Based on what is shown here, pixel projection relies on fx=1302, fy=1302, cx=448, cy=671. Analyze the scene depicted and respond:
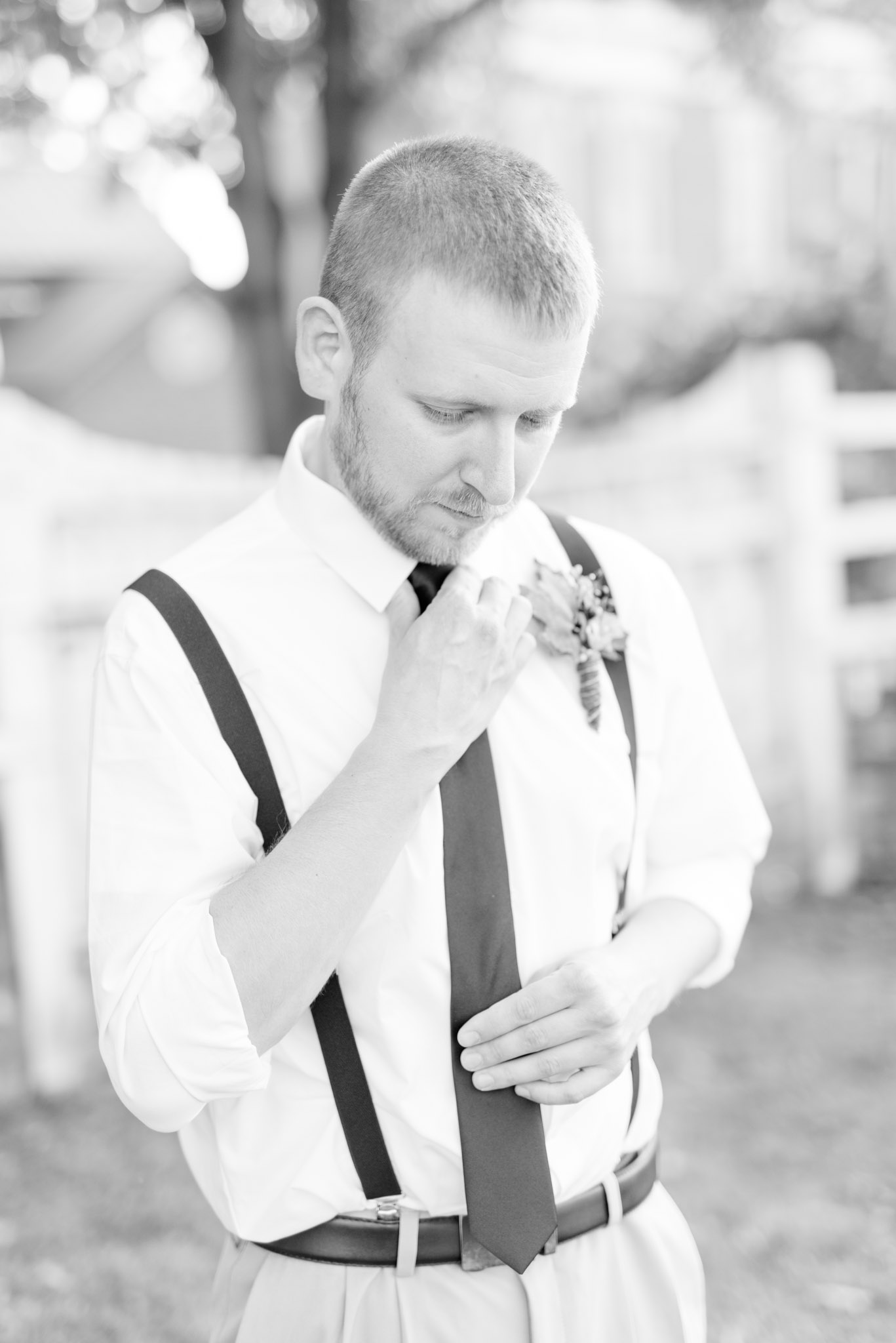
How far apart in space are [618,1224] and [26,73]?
5.74 m

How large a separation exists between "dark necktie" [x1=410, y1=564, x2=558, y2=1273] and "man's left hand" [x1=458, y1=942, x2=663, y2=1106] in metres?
0.02

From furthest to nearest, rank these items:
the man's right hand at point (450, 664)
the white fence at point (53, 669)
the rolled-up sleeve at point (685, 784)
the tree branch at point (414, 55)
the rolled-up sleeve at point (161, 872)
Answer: the tree branch at point (414, 55), the white fence at point (53, 669), the rolled-up sleeve at point (685, 784), the man's right hand at point (450, 664), the rolled-up sleeve at point (161, 872)

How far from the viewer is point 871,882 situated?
5.46 meters

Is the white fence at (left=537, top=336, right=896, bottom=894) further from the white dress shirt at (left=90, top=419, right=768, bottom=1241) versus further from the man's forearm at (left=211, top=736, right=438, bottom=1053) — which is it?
the man's forearm at (left=211, top=736, right=438, bottom=1053)

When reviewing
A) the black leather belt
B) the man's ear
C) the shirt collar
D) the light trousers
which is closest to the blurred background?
the light trousers

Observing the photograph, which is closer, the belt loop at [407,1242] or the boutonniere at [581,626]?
the belt loop at [407,1242]

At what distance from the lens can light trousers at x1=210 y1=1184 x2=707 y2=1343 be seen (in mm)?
1491

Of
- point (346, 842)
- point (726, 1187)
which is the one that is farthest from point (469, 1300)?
point (726, 1187)

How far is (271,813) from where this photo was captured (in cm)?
146

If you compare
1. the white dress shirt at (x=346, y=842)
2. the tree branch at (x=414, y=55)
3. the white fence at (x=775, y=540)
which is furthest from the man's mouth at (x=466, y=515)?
the tree branch at (x=414, y=55)

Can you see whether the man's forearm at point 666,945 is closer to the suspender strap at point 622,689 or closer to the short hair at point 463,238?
the suspender strap at point 622,689

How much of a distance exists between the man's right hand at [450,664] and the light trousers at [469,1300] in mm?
608

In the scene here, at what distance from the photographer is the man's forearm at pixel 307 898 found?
1312mm

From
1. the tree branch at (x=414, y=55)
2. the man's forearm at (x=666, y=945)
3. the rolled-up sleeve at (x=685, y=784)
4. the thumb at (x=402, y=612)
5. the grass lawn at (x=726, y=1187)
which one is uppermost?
the tree branch at (x=414, y=55)
